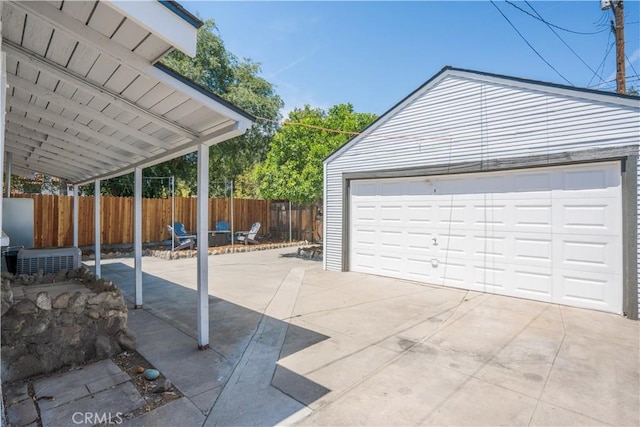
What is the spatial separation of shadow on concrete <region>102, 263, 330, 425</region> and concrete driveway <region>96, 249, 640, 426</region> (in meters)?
0.01

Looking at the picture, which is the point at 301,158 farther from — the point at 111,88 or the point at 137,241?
the point at 111,88

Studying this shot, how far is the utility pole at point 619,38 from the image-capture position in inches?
297

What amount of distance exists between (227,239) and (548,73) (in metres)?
11.7

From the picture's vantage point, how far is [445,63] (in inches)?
251

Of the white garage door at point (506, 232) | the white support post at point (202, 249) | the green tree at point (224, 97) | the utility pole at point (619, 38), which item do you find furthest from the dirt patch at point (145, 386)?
the green tree at point (224, 97)

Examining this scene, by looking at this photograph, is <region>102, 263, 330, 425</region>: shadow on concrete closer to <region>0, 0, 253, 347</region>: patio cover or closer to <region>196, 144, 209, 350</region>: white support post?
<region>196, 144, 209, 350</region>: white support post

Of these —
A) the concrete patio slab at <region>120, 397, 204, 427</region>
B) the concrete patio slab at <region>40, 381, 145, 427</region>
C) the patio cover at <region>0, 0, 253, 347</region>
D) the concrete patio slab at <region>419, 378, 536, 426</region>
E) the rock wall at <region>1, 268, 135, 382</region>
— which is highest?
the patio cover at <region>0, 0, 253, 347</region>

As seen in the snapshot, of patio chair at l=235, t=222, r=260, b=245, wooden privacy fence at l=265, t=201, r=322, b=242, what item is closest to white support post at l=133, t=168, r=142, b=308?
patio chair at l=235, t=222, r=260, b=245

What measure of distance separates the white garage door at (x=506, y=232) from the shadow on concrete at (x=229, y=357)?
3408 millimetres

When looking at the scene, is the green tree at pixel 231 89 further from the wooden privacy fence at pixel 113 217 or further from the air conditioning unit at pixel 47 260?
the air conditioning unit at pixel 47 260

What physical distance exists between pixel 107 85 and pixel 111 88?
5cm

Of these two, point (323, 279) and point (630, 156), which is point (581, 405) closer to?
point (630, 156)

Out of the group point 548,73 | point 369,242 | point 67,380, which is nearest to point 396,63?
point 548,73

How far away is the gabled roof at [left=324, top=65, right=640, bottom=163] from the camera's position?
15.0 feet
